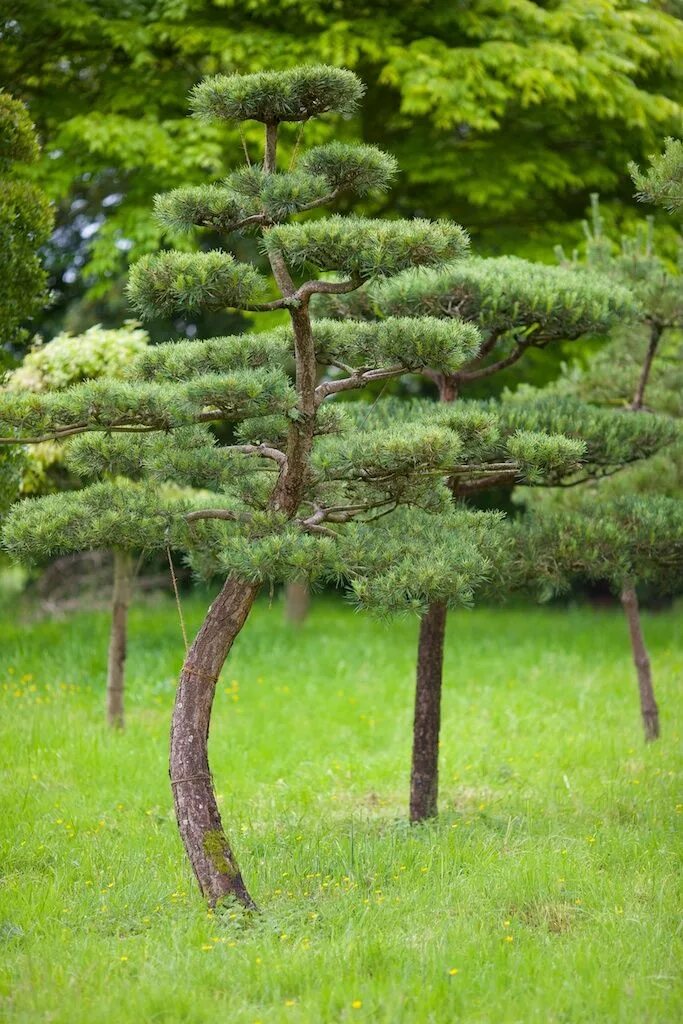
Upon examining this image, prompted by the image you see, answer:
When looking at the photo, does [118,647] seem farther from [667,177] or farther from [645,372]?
[667,177]

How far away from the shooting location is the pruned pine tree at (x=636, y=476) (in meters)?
5.95

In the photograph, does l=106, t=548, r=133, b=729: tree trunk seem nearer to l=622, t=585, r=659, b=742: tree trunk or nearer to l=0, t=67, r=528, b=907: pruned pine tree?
l=0, t=67, r=528, b=907: pruned pine tree

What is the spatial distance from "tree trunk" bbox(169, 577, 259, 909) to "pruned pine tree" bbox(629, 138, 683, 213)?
2786mm

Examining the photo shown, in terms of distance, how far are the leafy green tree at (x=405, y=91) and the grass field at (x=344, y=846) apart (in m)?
4.23

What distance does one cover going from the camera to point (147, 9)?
1077cm

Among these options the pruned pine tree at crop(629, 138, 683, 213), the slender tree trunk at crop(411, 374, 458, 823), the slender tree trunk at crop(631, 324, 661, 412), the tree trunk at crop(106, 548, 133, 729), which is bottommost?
the tree trunk at crop(106, 548, 133, 729)

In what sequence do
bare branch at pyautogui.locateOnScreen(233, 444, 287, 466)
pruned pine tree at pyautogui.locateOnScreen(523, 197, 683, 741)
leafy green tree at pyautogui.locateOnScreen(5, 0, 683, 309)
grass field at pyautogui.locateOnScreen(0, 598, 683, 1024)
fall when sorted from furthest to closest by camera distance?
leafy green tree at pyautogui.locateOnScreen(5, 0, 683, 309) → pruned pine tree at pyautogui.locateOnScreen(523, 197, 683, 741) → bare branch at pyautogui.locateOnScreen(233, 444, 287, 466) → grass field at pyautogui.locateOnScreen(0, 598, 683, 1024)

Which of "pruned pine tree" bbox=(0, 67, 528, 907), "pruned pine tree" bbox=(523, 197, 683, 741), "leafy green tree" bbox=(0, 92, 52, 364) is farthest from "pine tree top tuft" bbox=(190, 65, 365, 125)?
"pruned pine tree" bbox=(523, 197, 683, 741)

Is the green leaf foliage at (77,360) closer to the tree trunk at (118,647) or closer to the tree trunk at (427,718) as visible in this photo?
the tree trunk at (118,647)

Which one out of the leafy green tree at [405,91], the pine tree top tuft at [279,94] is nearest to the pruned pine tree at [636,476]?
the leafy green tree at [405,91]

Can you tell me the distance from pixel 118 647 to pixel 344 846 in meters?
3.29

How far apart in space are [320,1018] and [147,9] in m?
9.90

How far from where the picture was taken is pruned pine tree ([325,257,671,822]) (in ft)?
19.2

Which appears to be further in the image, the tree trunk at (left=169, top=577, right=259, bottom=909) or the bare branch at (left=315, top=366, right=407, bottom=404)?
the bare branch at (left=315, top=366, right=407, bottom=404)
